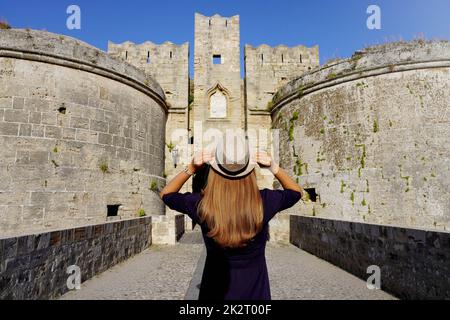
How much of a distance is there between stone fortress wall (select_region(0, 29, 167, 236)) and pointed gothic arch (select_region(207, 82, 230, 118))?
16.9ft

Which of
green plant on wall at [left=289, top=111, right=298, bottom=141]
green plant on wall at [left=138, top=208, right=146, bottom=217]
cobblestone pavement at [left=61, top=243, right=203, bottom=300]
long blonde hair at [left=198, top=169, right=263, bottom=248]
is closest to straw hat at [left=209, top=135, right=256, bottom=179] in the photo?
long blonde hair at [left=198, top=169, right=263, bottom=248]

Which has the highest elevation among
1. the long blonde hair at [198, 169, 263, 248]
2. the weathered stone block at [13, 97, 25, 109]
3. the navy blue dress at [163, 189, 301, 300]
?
the weathered stone block at [13, 97, 25, 109]

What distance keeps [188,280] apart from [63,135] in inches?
256

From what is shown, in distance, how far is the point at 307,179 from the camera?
12414 mm

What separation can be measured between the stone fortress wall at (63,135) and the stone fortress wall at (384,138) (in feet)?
23.5

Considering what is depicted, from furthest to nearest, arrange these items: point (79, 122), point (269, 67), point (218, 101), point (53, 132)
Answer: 1. point (269, 67)
2. point (218, 101)
3. point (79, 122)
4. point (53, 132)

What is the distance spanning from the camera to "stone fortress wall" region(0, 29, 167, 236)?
8617 mm

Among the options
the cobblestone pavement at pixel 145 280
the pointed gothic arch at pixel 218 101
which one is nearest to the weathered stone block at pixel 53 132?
the cobblestone pavement at pixel 145 280

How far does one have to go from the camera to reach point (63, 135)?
9.43m

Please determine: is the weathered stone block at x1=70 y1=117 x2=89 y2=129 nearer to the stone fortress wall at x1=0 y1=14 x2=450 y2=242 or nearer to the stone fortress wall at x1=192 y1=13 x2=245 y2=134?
the stone fortress wall at x1=0 y1=14 x2=450 y2=242

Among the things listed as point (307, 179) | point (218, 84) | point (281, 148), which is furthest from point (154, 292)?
point (218, 84)

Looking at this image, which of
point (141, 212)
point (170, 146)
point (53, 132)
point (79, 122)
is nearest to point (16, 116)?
point (53, 132)

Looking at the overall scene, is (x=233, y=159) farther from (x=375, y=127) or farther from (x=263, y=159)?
(x=375, y=127)

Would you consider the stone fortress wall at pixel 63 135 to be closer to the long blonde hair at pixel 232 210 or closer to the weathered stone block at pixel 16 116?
the weathered stone block at pixel 16 116
